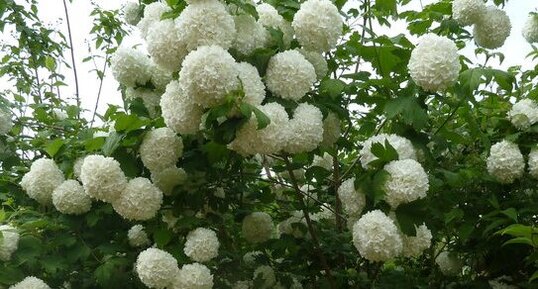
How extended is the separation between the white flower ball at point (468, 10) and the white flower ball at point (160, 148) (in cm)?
138

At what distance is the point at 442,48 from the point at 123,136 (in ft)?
4.09

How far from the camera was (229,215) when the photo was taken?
3184mm

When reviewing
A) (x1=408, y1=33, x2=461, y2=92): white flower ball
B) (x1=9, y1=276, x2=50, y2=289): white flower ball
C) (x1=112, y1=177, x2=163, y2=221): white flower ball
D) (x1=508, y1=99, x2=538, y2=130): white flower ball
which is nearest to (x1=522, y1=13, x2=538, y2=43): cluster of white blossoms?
(x1=508, y1=99, x2=538, y2=130): white flower ball

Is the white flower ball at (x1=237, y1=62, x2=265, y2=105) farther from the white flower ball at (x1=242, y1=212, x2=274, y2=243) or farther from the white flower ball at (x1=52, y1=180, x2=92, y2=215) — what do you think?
the white flower ball at (x1=242, y1=212, x2=274, y2=243)

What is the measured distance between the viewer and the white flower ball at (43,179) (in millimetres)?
2741

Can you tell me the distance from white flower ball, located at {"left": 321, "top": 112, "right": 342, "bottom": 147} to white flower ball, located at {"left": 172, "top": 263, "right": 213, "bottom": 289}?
0.74 m

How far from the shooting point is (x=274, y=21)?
2492mm

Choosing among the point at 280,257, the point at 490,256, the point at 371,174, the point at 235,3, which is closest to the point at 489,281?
the point at 490,256

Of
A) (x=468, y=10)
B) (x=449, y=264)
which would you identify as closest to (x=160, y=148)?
(x=468, y=10)

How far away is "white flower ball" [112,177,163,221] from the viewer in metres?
2.41

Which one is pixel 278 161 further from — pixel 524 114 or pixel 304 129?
pixel 524 114

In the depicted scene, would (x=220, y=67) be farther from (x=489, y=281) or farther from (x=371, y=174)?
(x=489, y=281)

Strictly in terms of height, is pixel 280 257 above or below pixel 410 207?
below

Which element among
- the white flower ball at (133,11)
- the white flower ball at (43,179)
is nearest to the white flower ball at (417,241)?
the white flower ball at (43,179)
